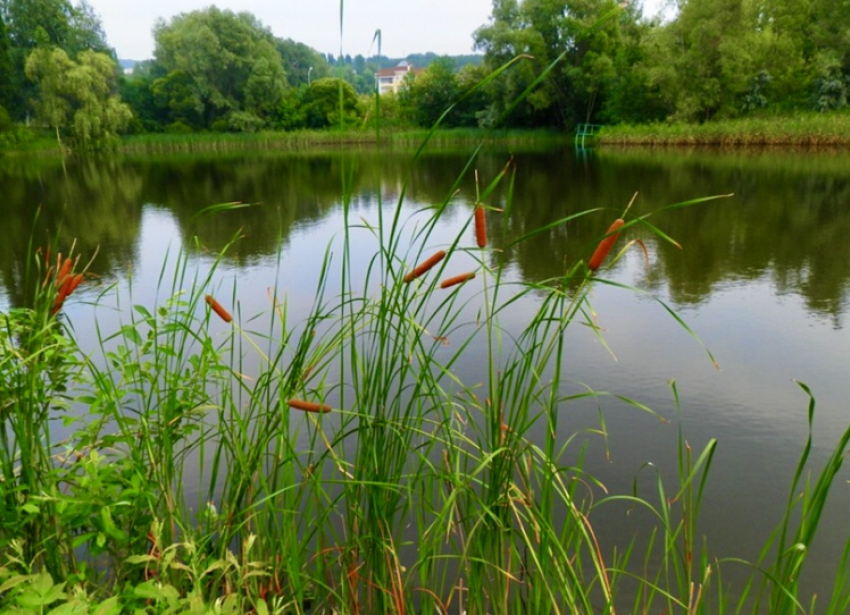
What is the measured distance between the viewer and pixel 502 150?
23688mm

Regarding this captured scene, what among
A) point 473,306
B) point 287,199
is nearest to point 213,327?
point 473,306

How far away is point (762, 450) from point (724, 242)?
15.7 feet

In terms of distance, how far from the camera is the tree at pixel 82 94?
831 inches

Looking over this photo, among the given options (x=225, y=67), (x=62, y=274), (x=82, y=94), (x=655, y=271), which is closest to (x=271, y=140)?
(x=225, y=67)

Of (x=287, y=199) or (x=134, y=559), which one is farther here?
(x=287, y=199)

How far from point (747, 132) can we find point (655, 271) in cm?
1626

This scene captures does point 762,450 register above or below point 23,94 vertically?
below

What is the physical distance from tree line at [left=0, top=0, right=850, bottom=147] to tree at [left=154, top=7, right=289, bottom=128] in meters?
0.07

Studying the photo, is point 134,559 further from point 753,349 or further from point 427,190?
point 427,190

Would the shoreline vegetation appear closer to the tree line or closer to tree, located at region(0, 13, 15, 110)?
the tree line

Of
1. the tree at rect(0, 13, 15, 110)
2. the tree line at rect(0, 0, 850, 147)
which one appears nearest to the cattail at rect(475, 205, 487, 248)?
the tree line at rect(0, 0, 850, 147)

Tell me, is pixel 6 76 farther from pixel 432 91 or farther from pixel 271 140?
pixel 432 91

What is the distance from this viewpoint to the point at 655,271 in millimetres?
5871

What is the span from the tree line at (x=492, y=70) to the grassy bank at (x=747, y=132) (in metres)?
1.64
